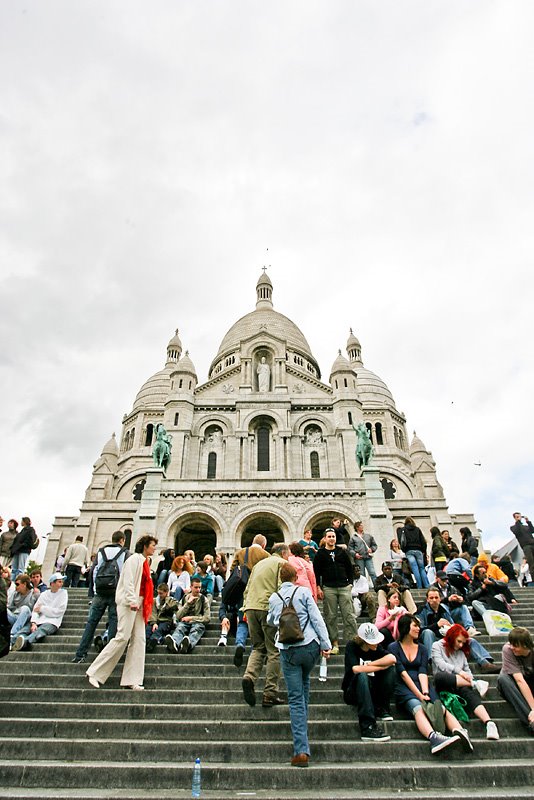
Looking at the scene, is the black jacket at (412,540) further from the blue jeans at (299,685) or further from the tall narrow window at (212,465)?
the tall narrow window at (212,465)

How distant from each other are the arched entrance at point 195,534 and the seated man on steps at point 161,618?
14149 millimetres

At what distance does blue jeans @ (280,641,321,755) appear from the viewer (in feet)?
16.1

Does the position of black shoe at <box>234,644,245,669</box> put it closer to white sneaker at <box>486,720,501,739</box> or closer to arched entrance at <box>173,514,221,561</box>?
white sneaker at <box>486,720,501,739</box>

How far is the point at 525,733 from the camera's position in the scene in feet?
18.9

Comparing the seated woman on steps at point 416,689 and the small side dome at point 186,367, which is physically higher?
the small side dome at point 186,367

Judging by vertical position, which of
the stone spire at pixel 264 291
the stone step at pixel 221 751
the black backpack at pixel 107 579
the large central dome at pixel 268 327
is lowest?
the stone step at pixel 221 751

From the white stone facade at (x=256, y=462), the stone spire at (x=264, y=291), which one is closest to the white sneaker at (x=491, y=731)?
the white stone facade at (x=256, y=462)

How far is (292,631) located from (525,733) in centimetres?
307

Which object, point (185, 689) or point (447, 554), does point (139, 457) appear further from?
point (185, 689)

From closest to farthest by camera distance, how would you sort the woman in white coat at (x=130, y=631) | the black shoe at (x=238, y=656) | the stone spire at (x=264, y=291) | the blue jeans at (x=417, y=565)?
the woman in white coat at (x=130, y=631) → the black shoe at (x=238, y=656) → the blue jeans at (x=417, y=565) → the stone spire at (x=264, y=291)

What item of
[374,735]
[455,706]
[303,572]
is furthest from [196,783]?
[303,572]

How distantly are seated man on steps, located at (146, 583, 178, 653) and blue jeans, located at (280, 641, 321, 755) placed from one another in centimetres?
386

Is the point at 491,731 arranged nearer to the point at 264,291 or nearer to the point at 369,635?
the point at 369,635

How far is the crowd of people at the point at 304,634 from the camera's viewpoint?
17.8 ft
